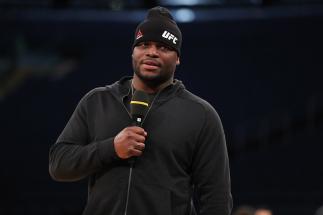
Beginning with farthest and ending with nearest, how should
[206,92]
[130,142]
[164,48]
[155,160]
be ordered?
1. [206,92]
2. [164,48]
3. [155,160]
4. [130,142]

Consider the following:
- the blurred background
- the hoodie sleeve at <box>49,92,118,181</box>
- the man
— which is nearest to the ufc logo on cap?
the man

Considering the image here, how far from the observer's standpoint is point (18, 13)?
1397cm

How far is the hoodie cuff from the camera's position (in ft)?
8.70

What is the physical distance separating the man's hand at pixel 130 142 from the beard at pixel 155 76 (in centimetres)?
27

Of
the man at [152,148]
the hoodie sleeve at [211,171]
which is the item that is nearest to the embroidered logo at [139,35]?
the man at [152,148]

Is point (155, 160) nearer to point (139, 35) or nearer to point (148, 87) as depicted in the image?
point (148, 87)

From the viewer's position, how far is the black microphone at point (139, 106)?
2654 millimetres

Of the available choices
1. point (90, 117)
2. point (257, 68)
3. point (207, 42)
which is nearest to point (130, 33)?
point (207, 42)

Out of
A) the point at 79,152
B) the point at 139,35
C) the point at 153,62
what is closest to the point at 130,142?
the point at 79,152

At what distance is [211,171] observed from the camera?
274 centimetres

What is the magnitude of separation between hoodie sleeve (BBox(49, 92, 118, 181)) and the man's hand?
5cm

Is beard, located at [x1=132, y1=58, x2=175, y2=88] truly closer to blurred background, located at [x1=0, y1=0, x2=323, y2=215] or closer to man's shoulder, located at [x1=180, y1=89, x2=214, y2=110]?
man's shoulder, located at [x1=180, y1=89, x2=214, y2=110]

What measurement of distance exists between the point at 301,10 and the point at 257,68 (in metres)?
3.14

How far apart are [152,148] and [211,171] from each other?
0.24 m
